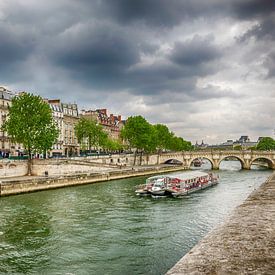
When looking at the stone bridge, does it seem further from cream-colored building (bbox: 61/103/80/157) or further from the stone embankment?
the stone embankment

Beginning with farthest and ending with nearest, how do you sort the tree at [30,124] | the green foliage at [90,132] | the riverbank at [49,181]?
the green foliage at [90,132], the tree at [30,124], the riverbank at [49,181]

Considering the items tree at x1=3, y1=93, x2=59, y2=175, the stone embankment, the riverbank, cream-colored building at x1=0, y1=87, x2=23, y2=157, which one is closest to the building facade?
cream-colored building at x1=0, y1=87, x2=23, y2=157

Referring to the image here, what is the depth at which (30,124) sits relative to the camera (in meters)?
59.8

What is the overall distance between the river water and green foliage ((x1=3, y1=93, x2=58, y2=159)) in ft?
64.2

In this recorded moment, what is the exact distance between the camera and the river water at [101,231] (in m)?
17.7

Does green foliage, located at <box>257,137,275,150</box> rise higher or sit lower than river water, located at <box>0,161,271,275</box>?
higher

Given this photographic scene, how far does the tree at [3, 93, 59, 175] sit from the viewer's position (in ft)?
193

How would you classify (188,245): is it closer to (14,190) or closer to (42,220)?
(42,220)

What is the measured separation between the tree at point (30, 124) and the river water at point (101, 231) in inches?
770

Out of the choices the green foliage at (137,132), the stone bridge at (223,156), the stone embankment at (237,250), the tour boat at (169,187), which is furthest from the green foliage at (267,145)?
the stone embankment at (237,250)

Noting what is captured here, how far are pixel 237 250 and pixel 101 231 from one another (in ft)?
44.4

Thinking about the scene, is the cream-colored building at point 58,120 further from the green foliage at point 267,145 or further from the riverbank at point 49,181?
the green foliage at point 267,145

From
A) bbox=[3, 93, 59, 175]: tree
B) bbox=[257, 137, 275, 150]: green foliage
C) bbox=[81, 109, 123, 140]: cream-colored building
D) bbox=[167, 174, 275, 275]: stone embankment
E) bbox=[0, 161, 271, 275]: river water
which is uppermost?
bbox=[81, 109, 123, 140]: cream-colored building

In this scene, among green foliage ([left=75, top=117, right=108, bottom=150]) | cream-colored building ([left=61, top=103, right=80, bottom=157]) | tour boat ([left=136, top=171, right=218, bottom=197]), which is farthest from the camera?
cream-colored building ([left=61, top=103, right=80, bottom=157])
